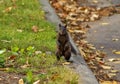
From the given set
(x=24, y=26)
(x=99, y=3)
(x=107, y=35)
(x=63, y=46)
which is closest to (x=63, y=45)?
(x=63, y=46)

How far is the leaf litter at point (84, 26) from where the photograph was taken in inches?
325

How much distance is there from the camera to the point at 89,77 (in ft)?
22.3

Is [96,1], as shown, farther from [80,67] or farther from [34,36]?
[80,67]

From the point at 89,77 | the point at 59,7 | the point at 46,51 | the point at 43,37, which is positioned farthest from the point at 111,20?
the point at 89,77

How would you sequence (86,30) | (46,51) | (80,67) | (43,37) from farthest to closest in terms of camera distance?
(86,30)
(43,37)
(46,51)
(80,67)

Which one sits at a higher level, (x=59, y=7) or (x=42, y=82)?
(x=42, y=82)

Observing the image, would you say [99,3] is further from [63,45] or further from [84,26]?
[63,45]

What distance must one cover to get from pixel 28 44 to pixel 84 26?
11.5ft

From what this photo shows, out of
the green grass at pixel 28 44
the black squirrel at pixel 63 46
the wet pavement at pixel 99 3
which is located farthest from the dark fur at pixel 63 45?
the wet pavement at pixel 99 3

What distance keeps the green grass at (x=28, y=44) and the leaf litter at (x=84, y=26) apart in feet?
2.33

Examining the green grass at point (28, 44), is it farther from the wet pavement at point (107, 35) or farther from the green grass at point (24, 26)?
the wet pavement at point (107, 35)

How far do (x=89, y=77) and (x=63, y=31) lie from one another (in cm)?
96

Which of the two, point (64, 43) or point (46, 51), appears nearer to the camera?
point (64, 43)

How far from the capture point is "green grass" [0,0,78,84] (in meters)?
6.56
